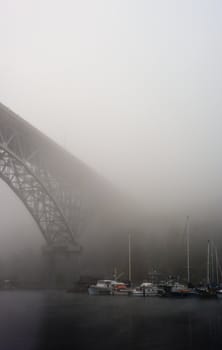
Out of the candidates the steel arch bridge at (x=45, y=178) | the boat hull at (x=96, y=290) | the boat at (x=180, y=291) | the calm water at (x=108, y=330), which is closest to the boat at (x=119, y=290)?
the boat hull at (x=96, y=290)

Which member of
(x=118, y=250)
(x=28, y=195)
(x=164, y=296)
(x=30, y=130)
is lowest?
(x=164, y=296)

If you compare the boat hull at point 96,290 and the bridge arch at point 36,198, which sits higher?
the bridge arch at point 36,198

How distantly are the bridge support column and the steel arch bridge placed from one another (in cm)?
85

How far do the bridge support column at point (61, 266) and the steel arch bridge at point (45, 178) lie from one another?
0.85m

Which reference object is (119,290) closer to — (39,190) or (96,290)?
(96,290)

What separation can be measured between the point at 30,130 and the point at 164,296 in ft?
96.7

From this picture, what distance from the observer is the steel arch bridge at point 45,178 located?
4974 cm

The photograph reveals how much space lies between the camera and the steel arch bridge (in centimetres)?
4974

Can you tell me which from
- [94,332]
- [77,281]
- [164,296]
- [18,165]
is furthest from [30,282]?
[94,332]

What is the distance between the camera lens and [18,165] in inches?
2074

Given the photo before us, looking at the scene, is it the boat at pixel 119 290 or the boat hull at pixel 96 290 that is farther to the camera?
the boat at pixel 119 290

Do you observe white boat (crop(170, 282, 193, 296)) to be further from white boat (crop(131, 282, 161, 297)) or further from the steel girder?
the steel girder

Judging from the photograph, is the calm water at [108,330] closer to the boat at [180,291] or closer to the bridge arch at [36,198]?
the bridge arch at [36,198]

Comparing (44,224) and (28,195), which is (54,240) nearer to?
(44,224)
